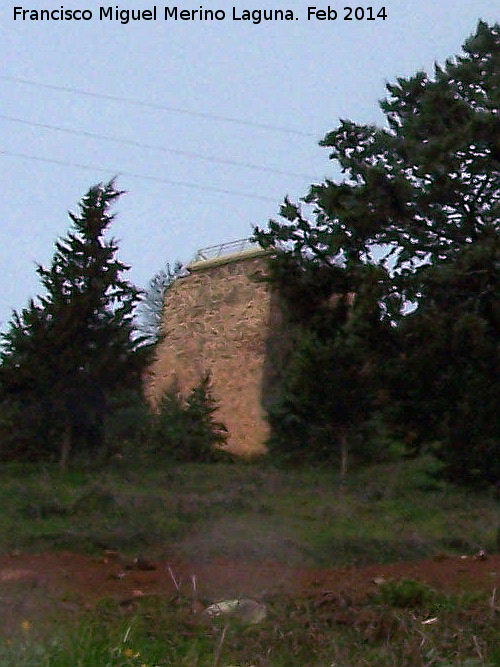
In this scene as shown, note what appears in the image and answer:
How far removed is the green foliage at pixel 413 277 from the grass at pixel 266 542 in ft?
2.91

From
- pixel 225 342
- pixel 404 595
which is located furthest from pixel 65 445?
pixel 404 595

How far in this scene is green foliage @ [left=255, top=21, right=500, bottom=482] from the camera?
12680mm

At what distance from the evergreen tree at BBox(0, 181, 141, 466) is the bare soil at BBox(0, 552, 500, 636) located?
7342mm

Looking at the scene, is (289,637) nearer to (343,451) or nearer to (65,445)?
(65,445)

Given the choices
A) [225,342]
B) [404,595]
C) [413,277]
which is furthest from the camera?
[225,342]

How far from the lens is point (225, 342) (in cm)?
1877

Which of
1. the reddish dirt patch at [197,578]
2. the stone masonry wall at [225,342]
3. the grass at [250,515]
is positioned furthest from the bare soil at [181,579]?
the stone masonry wall at [225,342]

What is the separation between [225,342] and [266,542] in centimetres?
1198

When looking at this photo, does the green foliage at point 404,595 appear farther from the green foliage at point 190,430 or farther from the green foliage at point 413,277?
the green foliage at point 190,430

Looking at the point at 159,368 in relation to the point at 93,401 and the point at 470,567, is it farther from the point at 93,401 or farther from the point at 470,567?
the point at 470,567

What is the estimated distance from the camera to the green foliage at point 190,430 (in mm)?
16172

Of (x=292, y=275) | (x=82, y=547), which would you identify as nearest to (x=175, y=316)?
(x=292, y=275)

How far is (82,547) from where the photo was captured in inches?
275

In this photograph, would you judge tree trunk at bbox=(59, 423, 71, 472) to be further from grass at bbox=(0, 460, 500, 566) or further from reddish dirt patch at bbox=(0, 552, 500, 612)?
reddish dirt patch at bbox=(0, 552, 500, 612)
